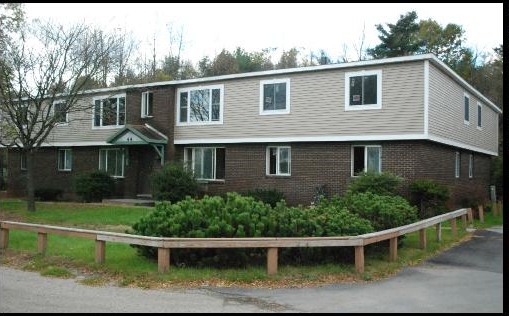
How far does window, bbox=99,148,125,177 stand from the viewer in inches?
1102

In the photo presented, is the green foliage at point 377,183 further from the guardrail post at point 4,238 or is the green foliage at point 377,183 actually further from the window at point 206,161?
the guardrail post at point 4,238

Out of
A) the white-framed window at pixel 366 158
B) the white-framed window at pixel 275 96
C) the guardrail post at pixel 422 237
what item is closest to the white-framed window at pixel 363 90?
the white-framed window at pixel 366 158

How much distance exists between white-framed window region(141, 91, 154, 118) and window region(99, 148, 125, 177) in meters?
2.64

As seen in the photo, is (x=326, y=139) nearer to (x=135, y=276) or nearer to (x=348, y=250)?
(x=348, y=250)

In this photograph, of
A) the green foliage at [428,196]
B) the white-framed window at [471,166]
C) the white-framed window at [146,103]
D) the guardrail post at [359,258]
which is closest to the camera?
the guardrail post at [359,258]

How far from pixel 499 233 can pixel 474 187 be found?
11068mm

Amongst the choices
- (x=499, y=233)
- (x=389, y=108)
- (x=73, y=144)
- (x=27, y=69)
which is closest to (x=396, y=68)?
(x=389, y=108)

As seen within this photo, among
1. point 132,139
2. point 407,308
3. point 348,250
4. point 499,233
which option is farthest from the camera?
point 132,139

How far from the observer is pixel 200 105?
25.0 metres

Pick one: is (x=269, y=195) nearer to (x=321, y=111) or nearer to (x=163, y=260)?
(x=321, y=111)

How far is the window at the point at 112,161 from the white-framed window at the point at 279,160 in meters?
9.02

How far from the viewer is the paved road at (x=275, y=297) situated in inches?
281

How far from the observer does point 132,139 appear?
25.4m

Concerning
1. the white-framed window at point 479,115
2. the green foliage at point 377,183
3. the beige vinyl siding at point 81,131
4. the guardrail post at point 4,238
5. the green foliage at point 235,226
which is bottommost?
the guardrail post at point 4,238
